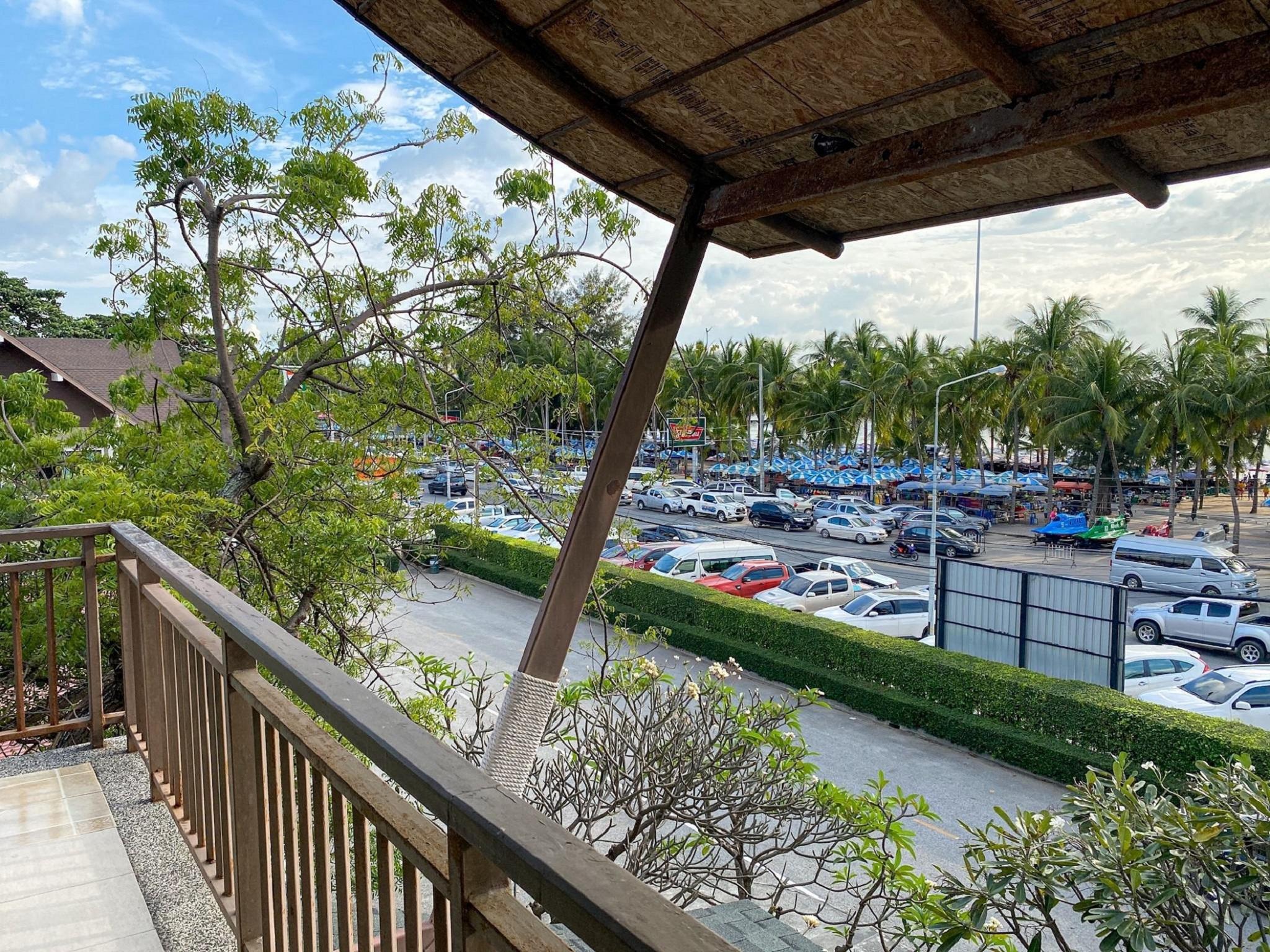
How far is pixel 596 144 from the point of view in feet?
8.73

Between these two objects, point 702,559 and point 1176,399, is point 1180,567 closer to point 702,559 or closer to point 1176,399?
point 1176,399

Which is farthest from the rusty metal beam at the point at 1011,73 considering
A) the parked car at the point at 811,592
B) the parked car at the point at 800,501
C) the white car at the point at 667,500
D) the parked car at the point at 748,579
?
the white car at the point at 667,500

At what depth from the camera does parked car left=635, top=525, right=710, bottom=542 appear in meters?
25.7

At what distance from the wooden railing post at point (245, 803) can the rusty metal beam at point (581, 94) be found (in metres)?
1.50

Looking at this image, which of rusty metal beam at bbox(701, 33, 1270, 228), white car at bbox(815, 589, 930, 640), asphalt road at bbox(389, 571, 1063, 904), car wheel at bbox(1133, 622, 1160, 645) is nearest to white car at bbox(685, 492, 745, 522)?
white car at bbox(815, 589, 930, 640)

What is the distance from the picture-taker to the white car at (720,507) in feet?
109

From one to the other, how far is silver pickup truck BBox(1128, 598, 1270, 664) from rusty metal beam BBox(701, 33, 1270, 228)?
16949mm

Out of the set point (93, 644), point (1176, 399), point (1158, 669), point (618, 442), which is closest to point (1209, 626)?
point (1158, 669)

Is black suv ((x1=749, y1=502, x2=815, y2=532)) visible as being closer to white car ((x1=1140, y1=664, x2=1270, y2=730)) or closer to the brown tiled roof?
white car ((x1=1140, y1=664, x2=1270, y2=730))

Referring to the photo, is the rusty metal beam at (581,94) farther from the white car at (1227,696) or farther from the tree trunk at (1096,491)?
the tree trunk at (1096,491)

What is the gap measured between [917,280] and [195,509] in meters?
50.5

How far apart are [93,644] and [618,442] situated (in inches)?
82.0

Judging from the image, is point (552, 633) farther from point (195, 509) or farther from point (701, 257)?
point (195, 509)

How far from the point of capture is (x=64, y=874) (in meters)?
2.36
